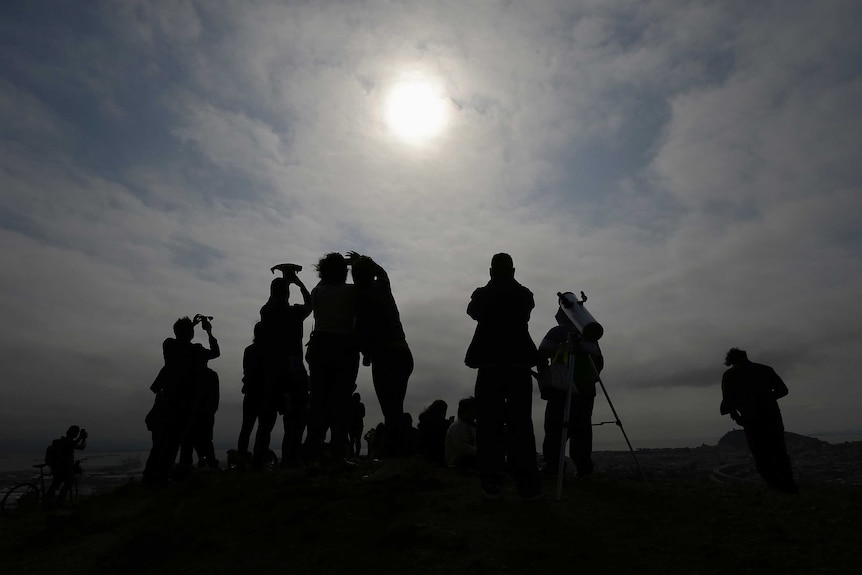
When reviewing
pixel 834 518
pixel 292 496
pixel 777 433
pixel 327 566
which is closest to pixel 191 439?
pixel 292 496

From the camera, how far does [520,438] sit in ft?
16.5

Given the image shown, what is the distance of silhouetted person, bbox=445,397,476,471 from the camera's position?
23.7 ft

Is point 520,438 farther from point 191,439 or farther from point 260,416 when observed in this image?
point 191,439

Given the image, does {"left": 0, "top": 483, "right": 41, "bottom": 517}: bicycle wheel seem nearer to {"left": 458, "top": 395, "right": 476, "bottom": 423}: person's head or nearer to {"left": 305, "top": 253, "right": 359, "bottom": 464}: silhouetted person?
{"left": 305, "top": 253, "right": 359, "bottom": 464}: silhouetted person

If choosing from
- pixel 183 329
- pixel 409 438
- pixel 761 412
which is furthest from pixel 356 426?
pixel 761 412

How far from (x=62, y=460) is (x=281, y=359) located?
30.3 ft

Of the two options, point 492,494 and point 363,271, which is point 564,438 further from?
point 363,271

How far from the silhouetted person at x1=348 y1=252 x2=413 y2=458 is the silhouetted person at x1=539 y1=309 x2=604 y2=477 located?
173 centimetres

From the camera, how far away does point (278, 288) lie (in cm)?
722

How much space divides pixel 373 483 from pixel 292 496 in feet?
2.85

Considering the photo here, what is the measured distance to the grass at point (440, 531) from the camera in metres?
3.67

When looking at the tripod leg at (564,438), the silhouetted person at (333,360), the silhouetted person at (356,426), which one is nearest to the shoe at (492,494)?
the tripod leg at (564,438)

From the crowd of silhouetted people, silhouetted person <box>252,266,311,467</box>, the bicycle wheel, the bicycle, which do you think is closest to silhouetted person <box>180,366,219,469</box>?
the crowd of silhouetted people

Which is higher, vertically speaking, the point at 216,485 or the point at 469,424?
the point at 469,424
